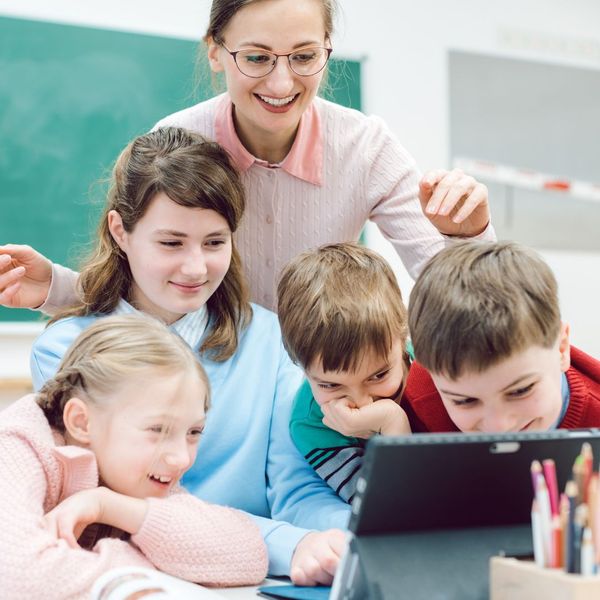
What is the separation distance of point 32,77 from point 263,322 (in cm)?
185

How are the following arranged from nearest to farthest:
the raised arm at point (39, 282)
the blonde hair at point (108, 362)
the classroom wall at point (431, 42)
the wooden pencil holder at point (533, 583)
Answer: the wooden pencil holder at point (533, 583) → the blonde hair at point (108, 362) → the raised arm at point (39, 282) → the classroom wall at point (431, 42)

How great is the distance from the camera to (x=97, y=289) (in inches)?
55.1

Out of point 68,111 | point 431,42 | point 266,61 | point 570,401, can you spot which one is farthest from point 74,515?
point 431,42

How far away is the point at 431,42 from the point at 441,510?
3.24 metres

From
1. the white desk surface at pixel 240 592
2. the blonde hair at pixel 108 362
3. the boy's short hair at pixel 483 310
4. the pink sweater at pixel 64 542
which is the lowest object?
the white desk surface at pixel 240 592

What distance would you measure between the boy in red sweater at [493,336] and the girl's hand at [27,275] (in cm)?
76

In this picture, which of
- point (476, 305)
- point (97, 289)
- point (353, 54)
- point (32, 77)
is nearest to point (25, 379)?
point (32, 77)

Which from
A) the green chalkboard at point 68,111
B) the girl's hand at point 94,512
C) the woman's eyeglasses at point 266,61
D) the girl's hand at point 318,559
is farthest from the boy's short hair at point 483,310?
the green chalkboard at point 68,111

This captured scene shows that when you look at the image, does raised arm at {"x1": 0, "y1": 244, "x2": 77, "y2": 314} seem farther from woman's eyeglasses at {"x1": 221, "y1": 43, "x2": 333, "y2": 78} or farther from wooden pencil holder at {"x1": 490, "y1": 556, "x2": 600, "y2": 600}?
wooden pencil holder at {"x1": 490, "y1": 556, "x2": 600, "y2": 600}

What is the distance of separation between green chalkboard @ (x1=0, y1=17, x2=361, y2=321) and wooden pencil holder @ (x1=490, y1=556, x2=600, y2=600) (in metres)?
2.35

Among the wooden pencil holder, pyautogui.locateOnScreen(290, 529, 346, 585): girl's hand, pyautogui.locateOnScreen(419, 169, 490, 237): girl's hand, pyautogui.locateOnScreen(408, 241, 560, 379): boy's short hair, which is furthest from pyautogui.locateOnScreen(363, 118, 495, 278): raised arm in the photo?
the wooden pencil holder

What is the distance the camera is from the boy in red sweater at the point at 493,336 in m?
0.92

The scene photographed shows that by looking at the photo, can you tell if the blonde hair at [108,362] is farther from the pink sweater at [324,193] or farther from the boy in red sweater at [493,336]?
the pink sweater at [324,193]

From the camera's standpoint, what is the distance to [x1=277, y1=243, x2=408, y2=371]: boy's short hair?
1142mm
